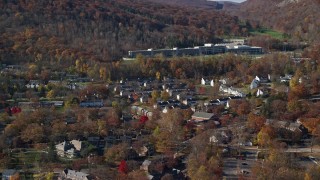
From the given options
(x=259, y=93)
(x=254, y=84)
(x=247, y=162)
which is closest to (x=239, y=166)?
(x=247, y=162)

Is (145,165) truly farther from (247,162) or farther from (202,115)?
(202,115)

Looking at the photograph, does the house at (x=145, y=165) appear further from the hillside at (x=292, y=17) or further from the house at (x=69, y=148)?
the hillside at (x=292, y=17)

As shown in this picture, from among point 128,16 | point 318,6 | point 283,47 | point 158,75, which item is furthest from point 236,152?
point 318,6

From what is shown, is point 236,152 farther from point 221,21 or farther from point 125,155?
point 221,21

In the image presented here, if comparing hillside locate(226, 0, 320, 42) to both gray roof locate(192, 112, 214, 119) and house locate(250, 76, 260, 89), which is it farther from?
gray roof locate(192, 112, 214, 119)

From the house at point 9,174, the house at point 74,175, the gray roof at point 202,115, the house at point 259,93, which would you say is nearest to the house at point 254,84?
the house at point 259,93
